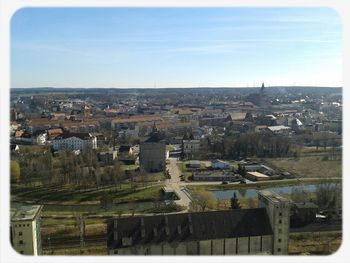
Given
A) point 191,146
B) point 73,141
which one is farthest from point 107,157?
point 191,146

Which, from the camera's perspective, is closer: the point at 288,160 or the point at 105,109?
the point at 288,160

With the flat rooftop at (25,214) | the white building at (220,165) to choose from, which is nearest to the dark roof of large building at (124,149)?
the white building at (220,165)

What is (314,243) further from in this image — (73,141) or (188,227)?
(73,141)

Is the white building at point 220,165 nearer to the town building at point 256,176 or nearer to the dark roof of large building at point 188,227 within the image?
the town building at point 256,176

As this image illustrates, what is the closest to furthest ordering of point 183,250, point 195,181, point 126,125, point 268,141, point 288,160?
point 183,250
point 195,181
point 288,160
point 268,141
point 126,125

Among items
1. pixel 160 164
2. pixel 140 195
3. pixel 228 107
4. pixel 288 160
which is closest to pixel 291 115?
pixel 228 107

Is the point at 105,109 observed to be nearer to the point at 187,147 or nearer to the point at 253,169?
the point at 187,147
